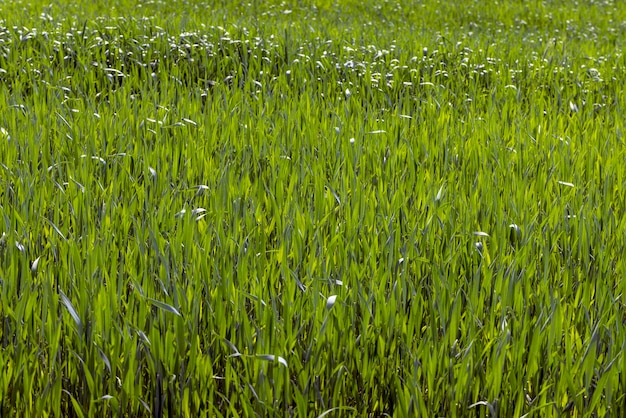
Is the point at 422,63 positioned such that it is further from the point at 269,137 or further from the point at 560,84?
the point at 269,137

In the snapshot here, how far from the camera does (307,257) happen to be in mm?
2570

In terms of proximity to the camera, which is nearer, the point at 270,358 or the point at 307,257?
the point at 270,358

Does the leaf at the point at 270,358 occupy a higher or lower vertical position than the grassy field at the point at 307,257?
higher

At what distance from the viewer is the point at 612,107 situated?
18.8ft

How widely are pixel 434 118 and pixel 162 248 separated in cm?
256

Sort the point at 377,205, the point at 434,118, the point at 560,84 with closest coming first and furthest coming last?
the point at 377,205 → the point at 434,118 → the point at 560,84

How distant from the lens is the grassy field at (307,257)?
6.06ft

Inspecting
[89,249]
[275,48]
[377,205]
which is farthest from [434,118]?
[89,249]

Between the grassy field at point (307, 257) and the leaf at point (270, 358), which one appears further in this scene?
the grassy field at point (307, 257)

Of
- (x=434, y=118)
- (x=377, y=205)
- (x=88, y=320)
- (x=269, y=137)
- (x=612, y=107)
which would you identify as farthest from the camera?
(x=612, y=107)

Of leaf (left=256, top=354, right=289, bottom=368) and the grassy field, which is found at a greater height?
leaf (left=256, top=354, right=289, bottom=368)

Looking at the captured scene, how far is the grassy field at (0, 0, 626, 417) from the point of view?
72.7 inches

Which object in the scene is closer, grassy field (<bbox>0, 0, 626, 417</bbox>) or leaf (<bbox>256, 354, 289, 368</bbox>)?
leaf (<bbox>256, 354, 289, 368</bbox>)

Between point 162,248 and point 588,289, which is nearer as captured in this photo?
point 588,289
